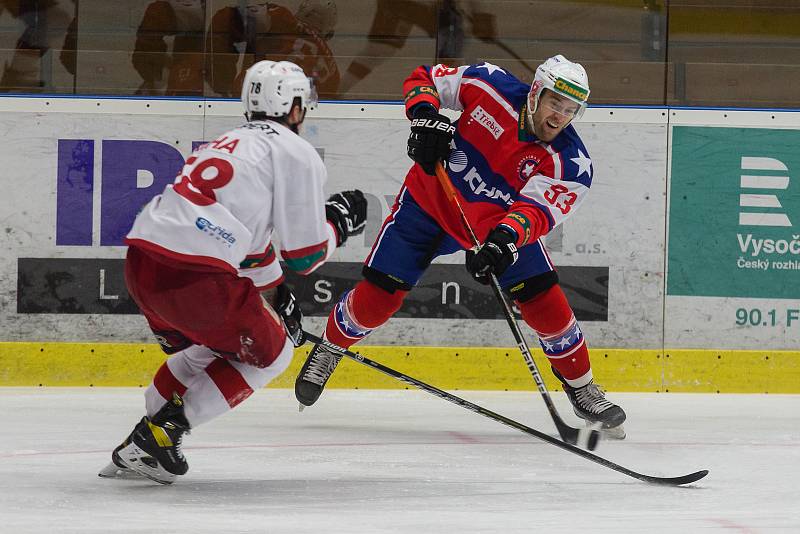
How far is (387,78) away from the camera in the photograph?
15.6 feet

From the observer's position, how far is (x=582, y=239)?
463 cm

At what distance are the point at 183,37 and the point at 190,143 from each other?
0.45 m

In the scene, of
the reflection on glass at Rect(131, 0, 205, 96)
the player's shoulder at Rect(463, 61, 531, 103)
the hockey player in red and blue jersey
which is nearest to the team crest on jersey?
the hockey player in red and blue jersey

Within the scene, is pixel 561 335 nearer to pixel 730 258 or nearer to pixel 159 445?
pixel 730 258

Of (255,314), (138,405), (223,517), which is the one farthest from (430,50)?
(223,517)

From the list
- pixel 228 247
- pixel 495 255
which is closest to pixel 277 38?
pixel 495 255

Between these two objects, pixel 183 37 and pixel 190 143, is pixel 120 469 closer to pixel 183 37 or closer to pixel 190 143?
pixel 190 143

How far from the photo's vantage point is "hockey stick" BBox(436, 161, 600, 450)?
3264mm

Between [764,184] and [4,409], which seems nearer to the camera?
[4,409]

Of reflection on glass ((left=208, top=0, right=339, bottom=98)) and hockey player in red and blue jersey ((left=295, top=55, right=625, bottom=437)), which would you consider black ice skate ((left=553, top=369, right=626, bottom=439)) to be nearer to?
hockey player in red and blue jersey ((left=295, top=55, right=625, bottom=437))

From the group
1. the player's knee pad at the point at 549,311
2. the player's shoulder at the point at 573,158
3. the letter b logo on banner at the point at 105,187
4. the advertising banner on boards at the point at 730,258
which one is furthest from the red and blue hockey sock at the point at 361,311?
the advertising banner on boards at the point at 730,258

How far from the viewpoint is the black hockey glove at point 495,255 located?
324 cm

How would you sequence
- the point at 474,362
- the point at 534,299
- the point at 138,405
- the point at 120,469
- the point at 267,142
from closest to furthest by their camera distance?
the point at 267,142
the point at 120,469
the point at 534,299
the point at 138,405
the point at 474,362

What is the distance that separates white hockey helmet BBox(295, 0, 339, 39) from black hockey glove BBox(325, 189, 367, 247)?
216 centimetres
